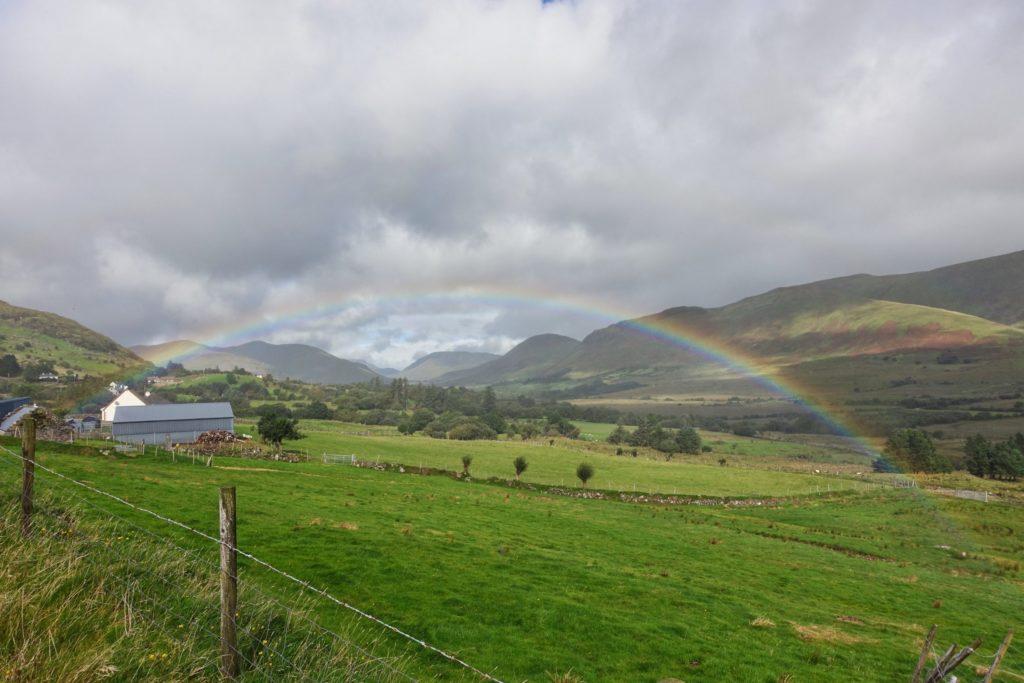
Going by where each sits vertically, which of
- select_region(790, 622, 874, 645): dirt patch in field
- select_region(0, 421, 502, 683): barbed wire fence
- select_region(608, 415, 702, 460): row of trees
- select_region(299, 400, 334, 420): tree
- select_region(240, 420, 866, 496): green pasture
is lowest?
select_region(608, 415, 702, 460): row of trees

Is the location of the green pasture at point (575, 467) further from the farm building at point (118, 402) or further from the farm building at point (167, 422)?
the farm building at point (118, 402)

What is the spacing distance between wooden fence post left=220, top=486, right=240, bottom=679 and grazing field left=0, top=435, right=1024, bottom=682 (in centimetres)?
655

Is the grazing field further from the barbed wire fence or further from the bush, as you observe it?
the bush

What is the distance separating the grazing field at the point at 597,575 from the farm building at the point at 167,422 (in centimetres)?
3878

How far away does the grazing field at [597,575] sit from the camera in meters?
15.6

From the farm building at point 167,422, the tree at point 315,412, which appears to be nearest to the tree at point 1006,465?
the farm building at point 167,422

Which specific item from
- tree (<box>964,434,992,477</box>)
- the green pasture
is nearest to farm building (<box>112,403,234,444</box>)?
the green pasture

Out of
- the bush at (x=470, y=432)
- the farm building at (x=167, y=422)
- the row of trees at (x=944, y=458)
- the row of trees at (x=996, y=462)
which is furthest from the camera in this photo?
the bush at (x=470, y=432)

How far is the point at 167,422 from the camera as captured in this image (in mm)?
82000

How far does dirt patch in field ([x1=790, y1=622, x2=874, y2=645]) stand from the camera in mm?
18981

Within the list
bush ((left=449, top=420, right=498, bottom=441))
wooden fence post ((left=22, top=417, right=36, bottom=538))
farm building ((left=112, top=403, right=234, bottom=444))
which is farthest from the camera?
bush ((left=449, top=420, right=498, bottom=441))

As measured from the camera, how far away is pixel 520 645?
14.9m

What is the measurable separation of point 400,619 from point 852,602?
23526mm

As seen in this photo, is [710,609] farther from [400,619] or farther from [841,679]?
[400,619]
